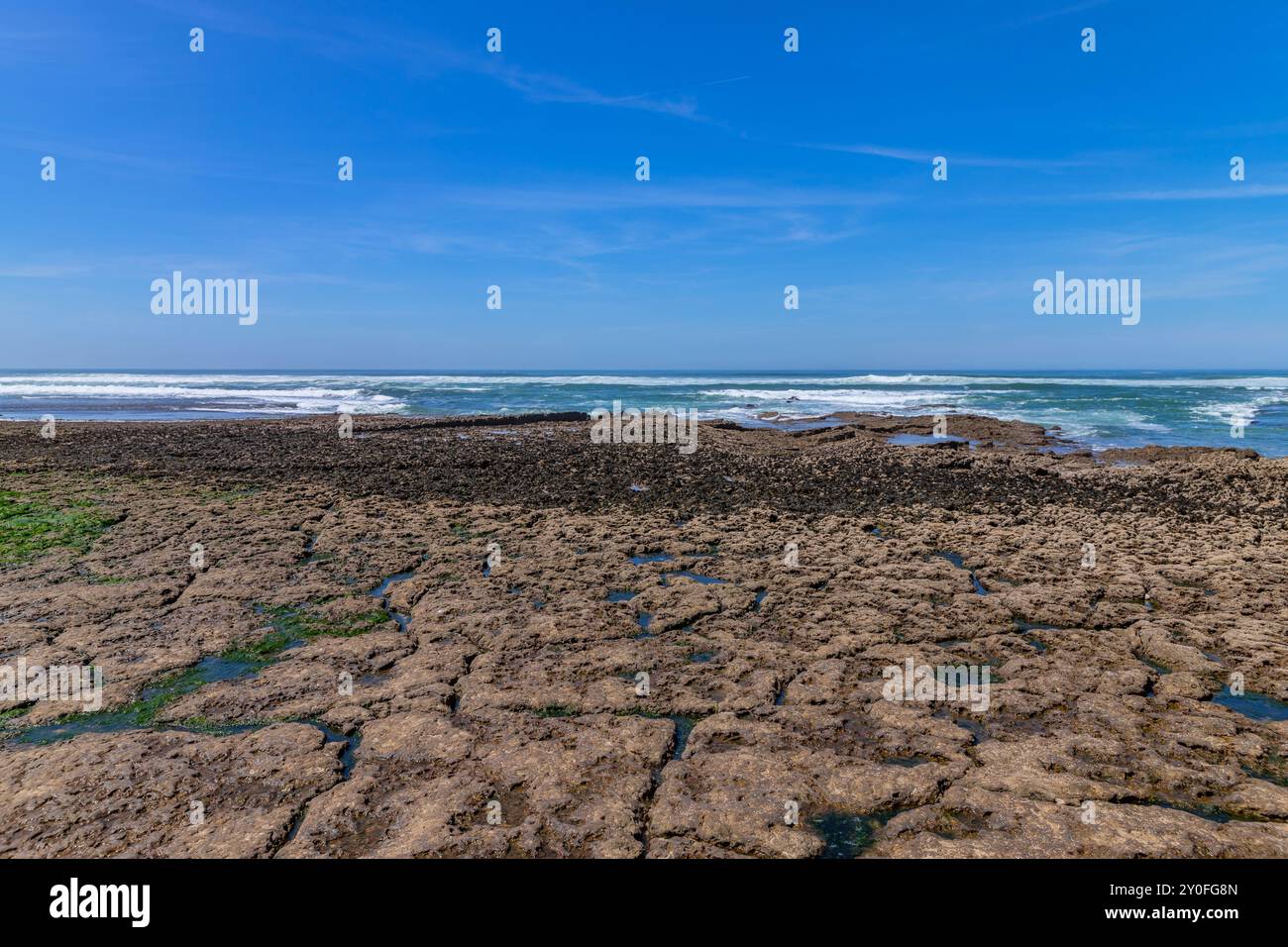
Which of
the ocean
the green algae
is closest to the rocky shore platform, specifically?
the green algae

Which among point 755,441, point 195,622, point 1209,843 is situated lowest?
point 1209,843

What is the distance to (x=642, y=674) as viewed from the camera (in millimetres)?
6629

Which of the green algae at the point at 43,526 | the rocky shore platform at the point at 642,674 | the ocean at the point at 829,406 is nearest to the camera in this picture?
the rocky shore platform at the point at 642,674

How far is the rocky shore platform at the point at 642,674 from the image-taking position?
4516 millimetres

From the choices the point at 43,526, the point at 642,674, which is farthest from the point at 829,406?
the point at 642,674

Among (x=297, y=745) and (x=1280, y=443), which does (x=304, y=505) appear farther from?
(x=1280, y=443)

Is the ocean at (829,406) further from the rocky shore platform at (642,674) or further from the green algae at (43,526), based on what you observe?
the green algae at (43,526)

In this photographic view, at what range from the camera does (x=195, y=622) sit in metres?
7.69

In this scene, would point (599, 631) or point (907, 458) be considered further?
point (907, 458)

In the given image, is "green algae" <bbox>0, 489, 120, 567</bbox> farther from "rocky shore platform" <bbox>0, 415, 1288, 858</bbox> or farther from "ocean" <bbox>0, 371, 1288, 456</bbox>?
"ocean" <bbox>0, 371, 1288, 456</bbox>

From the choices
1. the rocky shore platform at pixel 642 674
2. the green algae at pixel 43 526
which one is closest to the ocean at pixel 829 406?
the rocky shore platform at pixel 642 674
